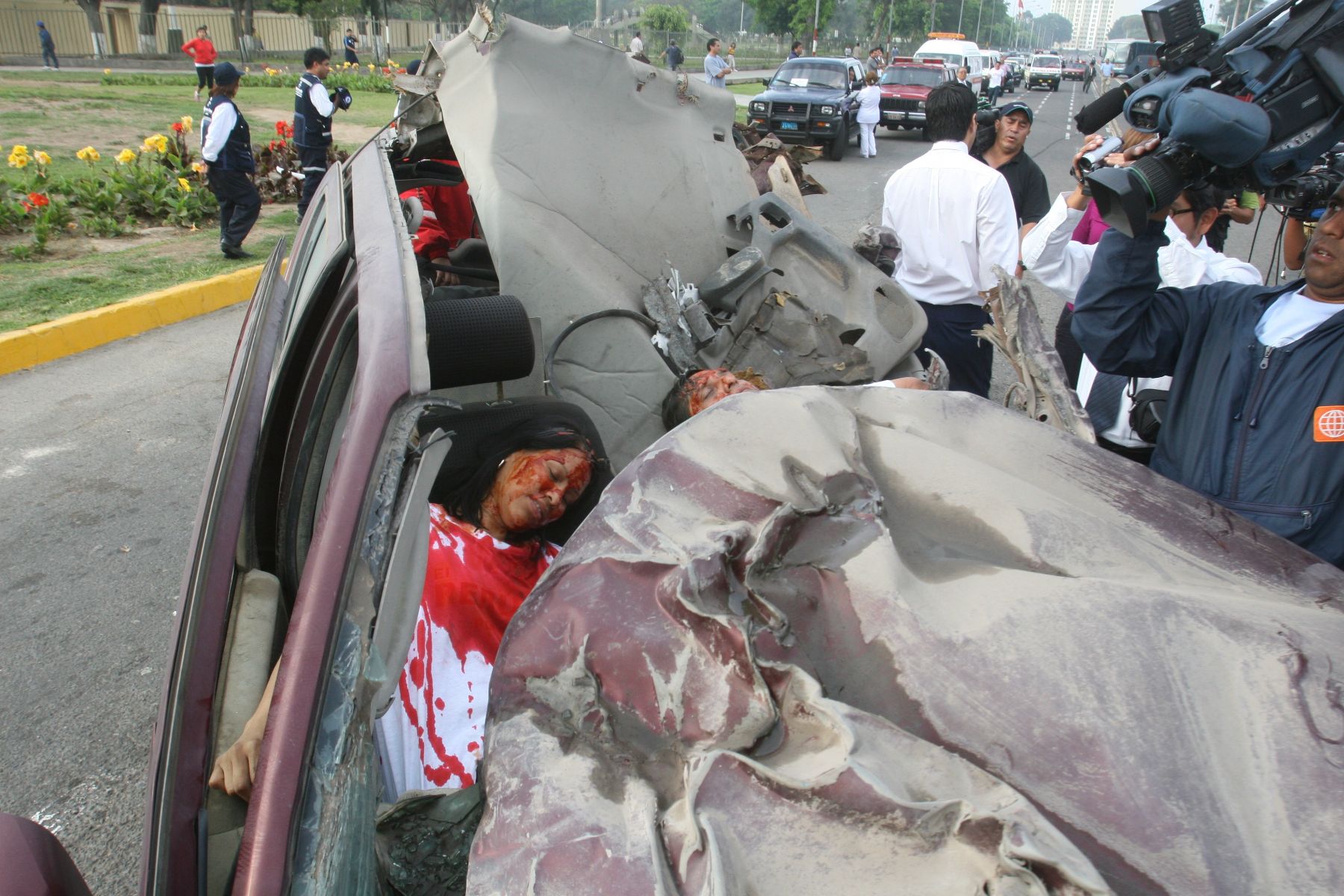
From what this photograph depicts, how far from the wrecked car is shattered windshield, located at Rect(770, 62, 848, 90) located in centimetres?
1721

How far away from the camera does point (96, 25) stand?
111 feet

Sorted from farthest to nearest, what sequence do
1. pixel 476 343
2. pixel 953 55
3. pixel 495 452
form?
1. pixel 953 55
2. pixel 495 452
3. pixel 476 343

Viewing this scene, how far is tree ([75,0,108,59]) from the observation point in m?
33.2

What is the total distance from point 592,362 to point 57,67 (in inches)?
1329

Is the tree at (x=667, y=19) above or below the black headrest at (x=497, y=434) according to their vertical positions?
above

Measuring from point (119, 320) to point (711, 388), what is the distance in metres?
5.72

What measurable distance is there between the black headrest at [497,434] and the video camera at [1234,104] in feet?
4.41

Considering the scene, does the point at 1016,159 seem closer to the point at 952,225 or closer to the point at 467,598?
the point at 952,225

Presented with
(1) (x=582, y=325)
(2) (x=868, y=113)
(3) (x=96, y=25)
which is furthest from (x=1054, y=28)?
(1) (x=582, y=325)

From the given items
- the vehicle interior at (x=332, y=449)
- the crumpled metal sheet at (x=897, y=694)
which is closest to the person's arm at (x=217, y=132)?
the vehicle interior at (x=332, y=449)

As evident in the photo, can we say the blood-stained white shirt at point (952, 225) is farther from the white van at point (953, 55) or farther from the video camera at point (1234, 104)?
the white van at point (953, 55)

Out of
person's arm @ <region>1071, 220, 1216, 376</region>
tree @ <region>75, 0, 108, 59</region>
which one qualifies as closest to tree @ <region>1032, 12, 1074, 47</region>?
tree @ <region>75, 0, 108, 59</region>

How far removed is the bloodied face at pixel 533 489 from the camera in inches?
81.5

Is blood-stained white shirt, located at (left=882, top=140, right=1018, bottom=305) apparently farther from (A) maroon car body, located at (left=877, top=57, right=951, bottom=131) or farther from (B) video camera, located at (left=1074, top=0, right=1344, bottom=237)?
(A) maroon car body, located at (left=877, top=57, right=951, bottom=131)
